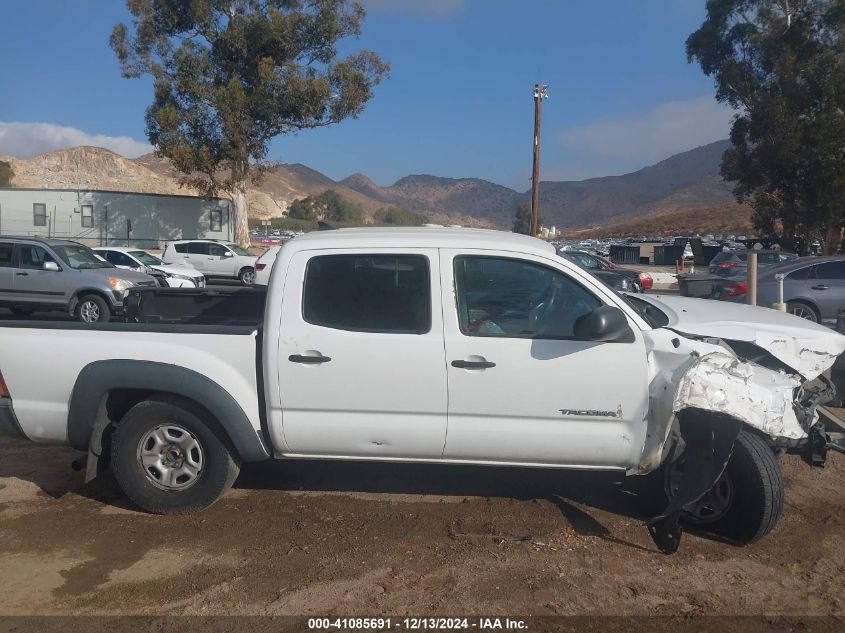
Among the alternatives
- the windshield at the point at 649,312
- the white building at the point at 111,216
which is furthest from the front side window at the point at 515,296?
the white building at the point at 111,216

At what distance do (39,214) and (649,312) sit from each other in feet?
140

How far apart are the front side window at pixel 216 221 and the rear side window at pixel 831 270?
122ft

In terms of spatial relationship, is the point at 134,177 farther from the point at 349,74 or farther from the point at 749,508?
the point at 749,508

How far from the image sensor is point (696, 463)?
436 centimetres

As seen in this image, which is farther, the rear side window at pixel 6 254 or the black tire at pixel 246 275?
the black tire at pixel 246 275

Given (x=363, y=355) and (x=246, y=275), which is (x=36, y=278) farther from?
(x=363, y=355)

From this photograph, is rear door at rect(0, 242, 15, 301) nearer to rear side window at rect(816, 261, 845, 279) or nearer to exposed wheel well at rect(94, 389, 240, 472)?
exposed wheel well at rect(94, 389, 240, 472)

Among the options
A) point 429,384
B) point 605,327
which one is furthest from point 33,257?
point 605,327

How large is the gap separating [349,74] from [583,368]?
34951mm

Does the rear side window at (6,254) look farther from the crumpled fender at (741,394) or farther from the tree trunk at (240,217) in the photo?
the tree trunk at (240,217)

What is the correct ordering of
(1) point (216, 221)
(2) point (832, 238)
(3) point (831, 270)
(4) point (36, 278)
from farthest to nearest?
(1) point (216, 221), (2) point (832, 238), (4) point (36, 278), (3) point (831, 270)

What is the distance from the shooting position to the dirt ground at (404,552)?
3893 mm

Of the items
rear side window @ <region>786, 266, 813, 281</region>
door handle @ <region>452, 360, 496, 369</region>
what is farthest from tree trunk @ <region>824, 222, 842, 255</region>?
door handle @ <region>452, 360, 496, 369</region>

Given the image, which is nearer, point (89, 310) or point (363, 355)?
point (363, 355)
